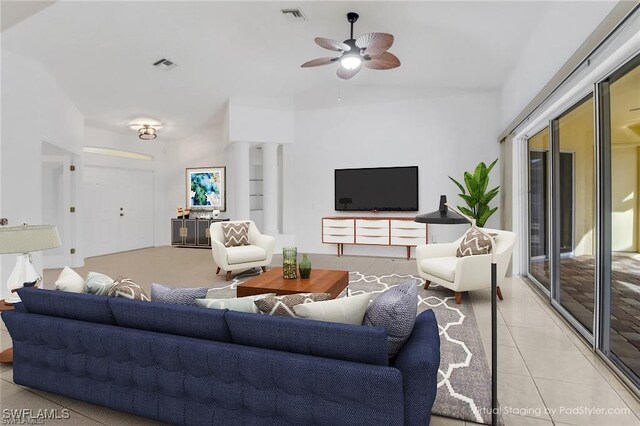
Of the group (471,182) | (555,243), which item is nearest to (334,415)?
(555,243)

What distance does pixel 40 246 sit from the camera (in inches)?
98.7

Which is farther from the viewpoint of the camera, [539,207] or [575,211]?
[539,207]

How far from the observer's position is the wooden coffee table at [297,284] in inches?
132

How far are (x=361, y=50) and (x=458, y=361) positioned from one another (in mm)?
3229

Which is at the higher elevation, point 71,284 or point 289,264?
point 71,284

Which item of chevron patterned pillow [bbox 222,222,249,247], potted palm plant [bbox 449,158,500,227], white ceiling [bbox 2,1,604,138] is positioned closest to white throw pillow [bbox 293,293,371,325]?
white ceiling [bbox 2,1,604,138]

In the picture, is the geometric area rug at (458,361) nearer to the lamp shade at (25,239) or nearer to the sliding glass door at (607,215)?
the sliding glass door at (607,215)

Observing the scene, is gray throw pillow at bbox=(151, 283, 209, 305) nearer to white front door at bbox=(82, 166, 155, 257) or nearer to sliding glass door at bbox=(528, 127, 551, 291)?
sliding glass door at bbox=(528, 127, 551, 291)

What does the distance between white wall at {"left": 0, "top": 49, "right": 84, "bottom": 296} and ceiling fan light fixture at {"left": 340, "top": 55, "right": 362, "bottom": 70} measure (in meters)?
3.94

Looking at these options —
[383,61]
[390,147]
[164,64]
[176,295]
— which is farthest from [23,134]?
[390,147]

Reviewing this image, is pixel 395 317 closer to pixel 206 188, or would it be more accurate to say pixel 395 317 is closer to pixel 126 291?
pixel 126 291

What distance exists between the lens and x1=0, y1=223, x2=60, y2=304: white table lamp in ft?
7.77

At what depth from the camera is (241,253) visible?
5.29m

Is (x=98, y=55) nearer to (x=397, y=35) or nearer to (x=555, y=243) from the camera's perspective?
(x=397, y=35)
